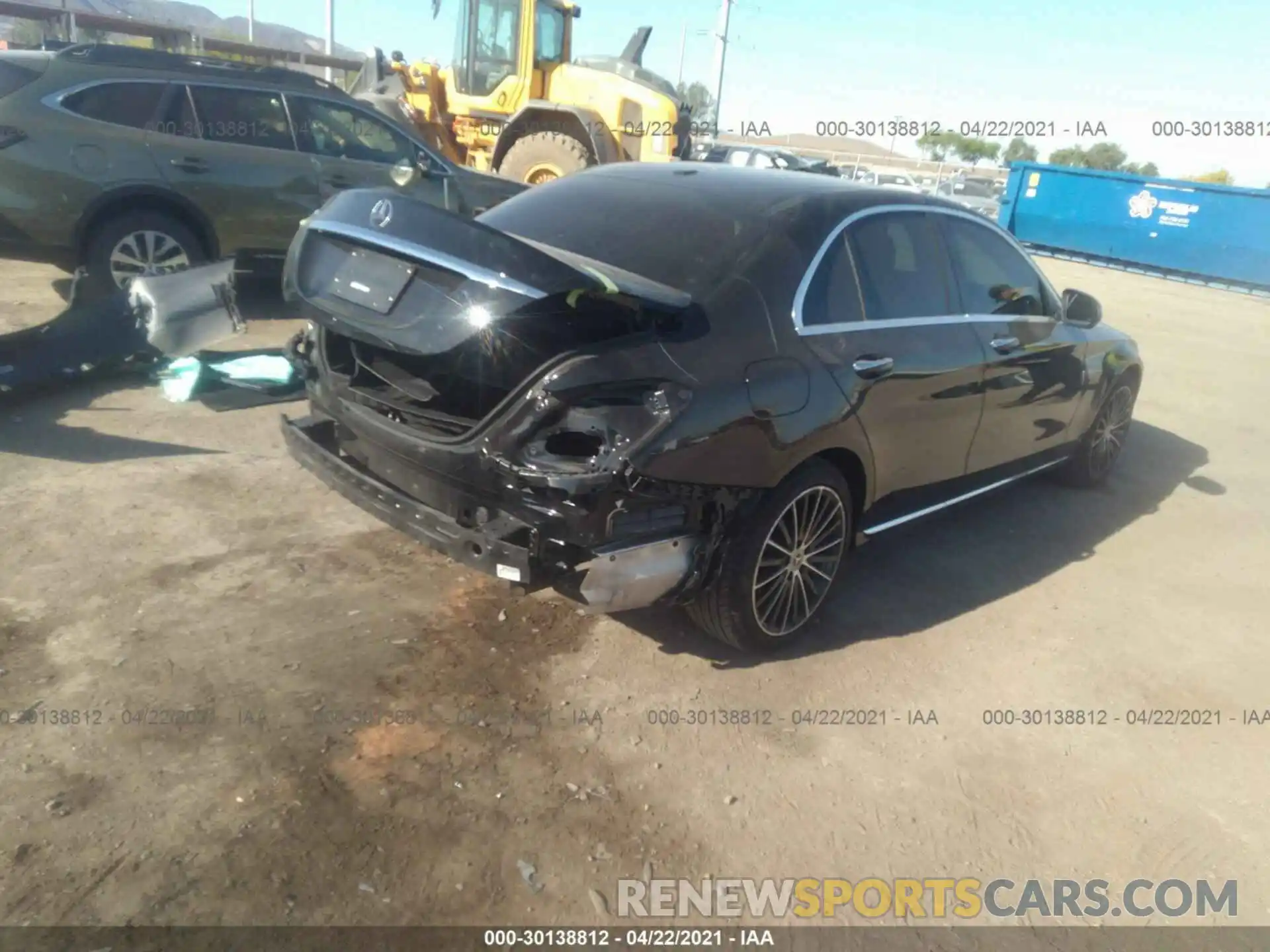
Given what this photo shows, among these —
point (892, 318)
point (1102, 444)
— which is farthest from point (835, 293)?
point (1102, 444)

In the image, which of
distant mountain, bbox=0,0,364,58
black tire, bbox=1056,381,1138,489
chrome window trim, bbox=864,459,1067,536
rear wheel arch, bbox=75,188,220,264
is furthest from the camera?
distant mountain, bbox=0,0,364,58

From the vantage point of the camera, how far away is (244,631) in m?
3.61

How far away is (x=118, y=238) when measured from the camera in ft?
23.1

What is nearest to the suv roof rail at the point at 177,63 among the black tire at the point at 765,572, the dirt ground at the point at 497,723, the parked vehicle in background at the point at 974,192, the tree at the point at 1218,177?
the dirt ground at the point at 497,723

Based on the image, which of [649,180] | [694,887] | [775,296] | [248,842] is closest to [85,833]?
[248,842]

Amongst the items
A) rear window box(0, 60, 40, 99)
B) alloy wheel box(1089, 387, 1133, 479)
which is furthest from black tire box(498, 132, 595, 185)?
alloy wheel box(1089, 387, 1133, 479)

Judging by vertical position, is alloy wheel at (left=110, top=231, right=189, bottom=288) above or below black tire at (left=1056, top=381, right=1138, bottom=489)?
above

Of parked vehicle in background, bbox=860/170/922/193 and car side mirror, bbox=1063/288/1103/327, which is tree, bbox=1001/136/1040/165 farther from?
car side mirror, bbox=1063/288/1103/327

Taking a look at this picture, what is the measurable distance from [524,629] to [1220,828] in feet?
8.27

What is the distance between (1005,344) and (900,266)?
871 mm

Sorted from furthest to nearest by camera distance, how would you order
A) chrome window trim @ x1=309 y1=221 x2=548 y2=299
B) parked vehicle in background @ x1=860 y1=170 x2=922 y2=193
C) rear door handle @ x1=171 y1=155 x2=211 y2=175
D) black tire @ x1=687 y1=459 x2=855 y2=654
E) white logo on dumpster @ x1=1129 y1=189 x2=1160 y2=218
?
parked vehicle in background @ x1=860 y1=170 x2=922 y2=193, white logo on dumpster @ x1=1129 y1=189 x2=1160 y2=218, rear door handle @ x1=171 y1=155 x2=211 y2=175, black tire @ x1=687 y1=459 x2=855 y2=654, chrome window trim @ x1=309 y1=221 x2=548 y2=299

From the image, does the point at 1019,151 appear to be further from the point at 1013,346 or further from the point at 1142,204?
the point at 1013,346

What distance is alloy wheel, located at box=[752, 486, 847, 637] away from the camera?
3.63 metres

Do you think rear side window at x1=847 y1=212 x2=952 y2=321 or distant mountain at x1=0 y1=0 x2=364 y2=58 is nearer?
rear side window at x1=847 y1=212 x2=952 y2=321
